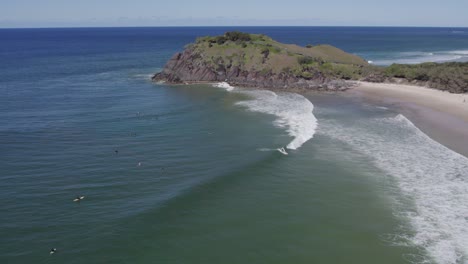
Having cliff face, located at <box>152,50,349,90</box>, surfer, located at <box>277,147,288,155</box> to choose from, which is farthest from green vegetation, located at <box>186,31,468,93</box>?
surfer, located at <box>277,147,288,155</box>

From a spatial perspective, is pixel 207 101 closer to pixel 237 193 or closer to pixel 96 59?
pixel 237 193

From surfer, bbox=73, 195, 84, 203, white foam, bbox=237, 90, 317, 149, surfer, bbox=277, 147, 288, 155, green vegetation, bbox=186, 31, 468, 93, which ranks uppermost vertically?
green vegetation, bbox=186, 31, 468, 93

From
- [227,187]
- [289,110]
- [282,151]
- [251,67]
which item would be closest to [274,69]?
[251,67]

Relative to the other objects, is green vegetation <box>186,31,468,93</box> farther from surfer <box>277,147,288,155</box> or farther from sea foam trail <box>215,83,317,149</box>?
surfer <box>277,147,288,155</box>

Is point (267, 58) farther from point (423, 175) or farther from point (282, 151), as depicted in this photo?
point (423, 175)

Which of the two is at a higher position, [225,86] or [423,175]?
[225,86]

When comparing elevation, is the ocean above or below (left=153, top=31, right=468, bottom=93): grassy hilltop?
below
